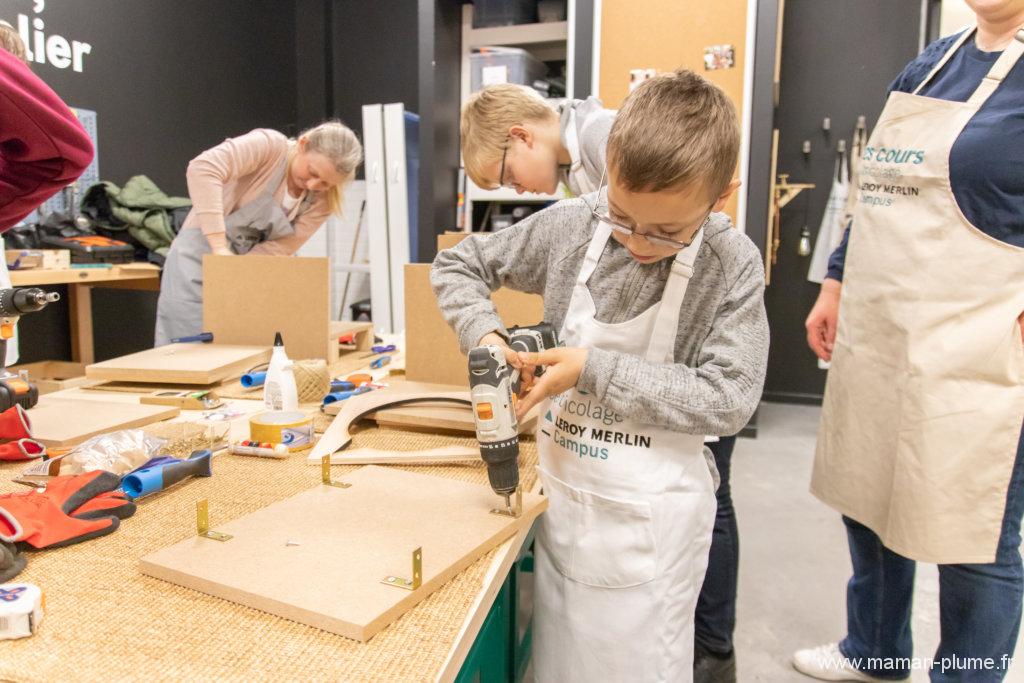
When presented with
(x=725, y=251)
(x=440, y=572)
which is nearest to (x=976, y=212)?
(x=725, y=251)

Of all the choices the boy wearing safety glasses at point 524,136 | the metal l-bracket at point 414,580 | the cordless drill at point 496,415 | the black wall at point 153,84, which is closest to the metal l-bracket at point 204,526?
the metal l-bracket at point 414,580

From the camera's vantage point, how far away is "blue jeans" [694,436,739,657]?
5.09ft

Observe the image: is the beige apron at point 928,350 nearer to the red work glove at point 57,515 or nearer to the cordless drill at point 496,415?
the cordless drill at point 496,415

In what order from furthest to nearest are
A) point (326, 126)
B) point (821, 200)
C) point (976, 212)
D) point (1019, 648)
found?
point (821, 200) < point (326, 126) < point (1019, 648) < point (976, 212)

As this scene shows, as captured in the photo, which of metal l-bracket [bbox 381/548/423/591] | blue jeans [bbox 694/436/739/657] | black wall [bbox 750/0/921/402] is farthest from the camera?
black wall [bbox 750/0/921/402]

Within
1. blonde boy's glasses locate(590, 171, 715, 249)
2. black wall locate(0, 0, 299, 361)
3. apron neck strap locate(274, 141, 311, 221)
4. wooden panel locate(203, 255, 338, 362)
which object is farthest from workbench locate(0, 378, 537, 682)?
black wall locate(0, 0, 299, 361)

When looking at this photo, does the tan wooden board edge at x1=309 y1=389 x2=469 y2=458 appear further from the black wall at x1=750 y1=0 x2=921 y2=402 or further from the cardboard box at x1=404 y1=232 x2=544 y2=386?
the black wall at x1=750 y1=0 x2=921 y2=402

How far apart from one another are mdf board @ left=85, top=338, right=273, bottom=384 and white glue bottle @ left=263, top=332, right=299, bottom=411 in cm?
31

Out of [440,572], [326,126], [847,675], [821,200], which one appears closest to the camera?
[440,572]

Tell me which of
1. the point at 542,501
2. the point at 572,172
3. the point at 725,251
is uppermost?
the point at 572,172

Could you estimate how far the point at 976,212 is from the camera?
4.33 feet

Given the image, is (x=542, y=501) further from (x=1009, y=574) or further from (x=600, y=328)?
(x=1009, y=574)

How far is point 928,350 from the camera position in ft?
4.47

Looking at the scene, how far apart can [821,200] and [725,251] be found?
385cm
